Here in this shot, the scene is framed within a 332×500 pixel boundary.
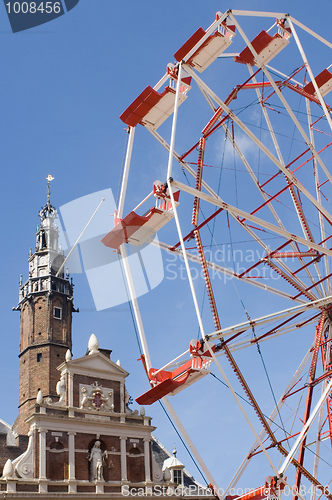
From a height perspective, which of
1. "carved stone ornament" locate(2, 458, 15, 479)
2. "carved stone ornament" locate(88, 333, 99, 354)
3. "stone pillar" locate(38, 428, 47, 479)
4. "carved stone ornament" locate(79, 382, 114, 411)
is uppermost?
"carved stone ornament" locate(88, 333, 99, 354)

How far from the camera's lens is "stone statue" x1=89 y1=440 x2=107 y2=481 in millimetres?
38188

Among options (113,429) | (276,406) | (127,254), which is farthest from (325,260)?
(113,429)

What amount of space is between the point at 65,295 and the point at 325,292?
2429 centimetres

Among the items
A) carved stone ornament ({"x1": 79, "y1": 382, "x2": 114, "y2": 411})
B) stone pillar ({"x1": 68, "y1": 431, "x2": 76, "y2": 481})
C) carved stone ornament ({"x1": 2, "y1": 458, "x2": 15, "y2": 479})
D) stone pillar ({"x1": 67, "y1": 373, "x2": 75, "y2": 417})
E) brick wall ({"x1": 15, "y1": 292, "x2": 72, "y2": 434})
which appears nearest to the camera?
carved stone ornament ({"x1": 2, "y1": 458, "x2": 15, "y2": 479})

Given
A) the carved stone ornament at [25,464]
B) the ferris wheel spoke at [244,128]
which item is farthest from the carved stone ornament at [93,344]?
the ferris wheel spoke at [244,128]

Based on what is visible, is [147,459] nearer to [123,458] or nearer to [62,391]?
[123,458]

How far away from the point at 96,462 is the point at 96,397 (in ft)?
13.3

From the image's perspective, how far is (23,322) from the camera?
49.2 m

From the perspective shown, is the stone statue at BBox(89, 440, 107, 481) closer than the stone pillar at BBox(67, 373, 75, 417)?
Yes

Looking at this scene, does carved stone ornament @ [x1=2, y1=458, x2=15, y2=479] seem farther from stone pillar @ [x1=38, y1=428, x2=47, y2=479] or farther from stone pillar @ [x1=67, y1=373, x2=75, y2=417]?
stone pillar @ [x1=67, y1=373, x2=75, y2=417]

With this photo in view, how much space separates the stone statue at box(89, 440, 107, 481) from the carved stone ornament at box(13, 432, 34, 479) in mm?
3817

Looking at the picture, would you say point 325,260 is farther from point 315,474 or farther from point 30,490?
point 30,490

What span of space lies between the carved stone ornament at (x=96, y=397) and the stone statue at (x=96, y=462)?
244 cm

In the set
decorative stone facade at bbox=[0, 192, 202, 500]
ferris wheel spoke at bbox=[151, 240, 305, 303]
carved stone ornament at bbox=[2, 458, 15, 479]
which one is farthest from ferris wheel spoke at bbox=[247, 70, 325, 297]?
carved stone ornament at bbox=[2, 458, 15, 479]
